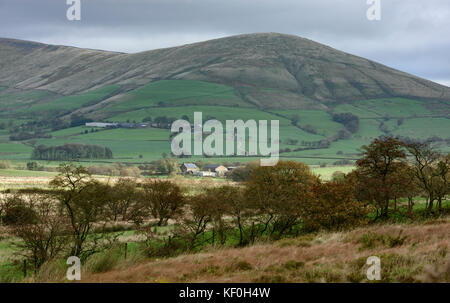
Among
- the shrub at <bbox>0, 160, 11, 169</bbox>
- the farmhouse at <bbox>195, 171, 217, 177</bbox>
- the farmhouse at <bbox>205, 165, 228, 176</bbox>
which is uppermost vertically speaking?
the shrub at <bbox>0, 160, 11, 169</bbox>

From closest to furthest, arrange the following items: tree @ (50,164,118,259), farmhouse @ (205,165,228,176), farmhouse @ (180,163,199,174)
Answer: tree @ (50,164,118,259) → farmhouse @ (205,165,228,176) → farmhouse @ (180,163,199,174)

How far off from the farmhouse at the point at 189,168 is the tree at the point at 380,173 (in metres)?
90.8

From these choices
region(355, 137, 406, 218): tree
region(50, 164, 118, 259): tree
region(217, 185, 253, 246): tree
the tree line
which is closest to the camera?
region(50, 164, 118, 259): tree

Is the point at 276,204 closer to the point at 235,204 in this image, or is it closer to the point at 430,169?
the point at 235,204

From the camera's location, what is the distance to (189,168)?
131 m

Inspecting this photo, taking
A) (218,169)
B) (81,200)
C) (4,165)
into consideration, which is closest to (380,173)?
(81,200)

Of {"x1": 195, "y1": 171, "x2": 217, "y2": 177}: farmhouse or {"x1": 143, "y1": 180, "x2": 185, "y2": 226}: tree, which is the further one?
{"x1": 195, "y1": 171, "x2": 217, "y2": 177}: farmhouse

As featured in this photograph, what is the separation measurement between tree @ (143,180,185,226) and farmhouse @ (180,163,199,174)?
2941 inches

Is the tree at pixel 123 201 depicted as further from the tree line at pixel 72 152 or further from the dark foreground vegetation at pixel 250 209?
the tree line at pixel 72 152

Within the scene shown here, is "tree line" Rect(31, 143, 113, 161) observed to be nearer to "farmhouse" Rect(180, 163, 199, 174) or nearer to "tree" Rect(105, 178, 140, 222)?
"farmhouse" Rect(180, 163, 199, 174)

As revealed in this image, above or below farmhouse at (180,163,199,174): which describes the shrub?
above

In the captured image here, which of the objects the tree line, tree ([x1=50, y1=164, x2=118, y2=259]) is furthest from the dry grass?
the tree line

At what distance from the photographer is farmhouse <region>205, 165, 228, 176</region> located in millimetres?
126787
